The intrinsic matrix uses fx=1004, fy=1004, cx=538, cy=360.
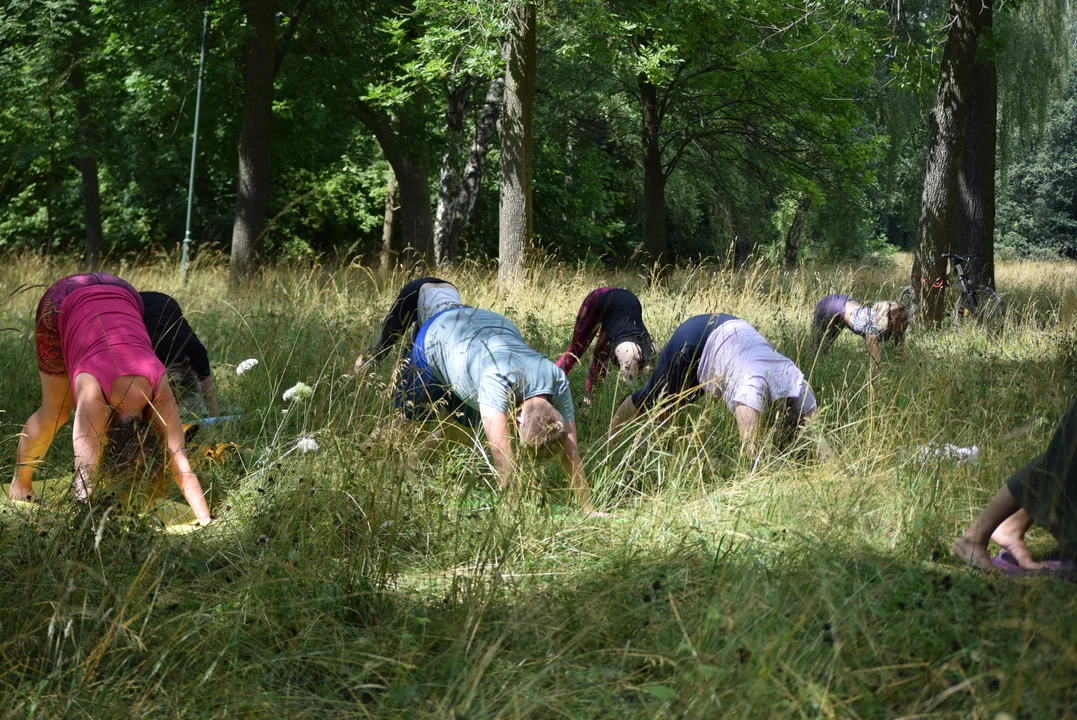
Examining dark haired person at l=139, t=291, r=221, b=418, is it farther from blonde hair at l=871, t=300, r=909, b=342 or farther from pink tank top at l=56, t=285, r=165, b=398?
blonde hair at l=871, t=300, r=909, b=342

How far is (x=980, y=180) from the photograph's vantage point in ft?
39.7

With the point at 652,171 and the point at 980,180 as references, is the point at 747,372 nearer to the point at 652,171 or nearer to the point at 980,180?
the point at 980,180

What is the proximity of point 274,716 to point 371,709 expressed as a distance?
0.86 ft

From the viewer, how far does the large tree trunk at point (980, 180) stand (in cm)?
1194

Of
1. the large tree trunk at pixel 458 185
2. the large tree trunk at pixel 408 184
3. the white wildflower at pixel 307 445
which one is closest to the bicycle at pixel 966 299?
the white wildflower at pixel 307 445

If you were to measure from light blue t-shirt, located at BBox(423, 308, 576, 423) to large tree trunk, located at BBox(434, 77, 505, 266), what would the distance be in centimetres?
1388

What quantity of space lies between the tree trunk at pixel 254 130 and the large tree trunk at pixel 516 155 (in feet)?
10.2

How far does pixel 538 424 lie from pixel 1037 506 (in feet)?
5.80

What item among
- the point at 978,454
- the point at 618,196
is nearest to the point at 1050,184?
the point at 618,196

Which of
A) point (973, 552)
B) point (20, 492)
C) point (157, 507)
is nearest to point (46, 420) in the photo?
point (20, 492)

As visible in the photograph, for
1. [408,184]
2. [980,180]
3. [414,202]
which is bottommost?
[414,202]

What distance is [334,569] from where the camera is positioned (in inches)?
134

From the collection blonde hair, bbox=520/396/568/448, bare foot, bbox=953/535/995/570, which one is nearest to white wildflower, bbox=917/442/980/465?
bare foot, bbox=953/535/995/570

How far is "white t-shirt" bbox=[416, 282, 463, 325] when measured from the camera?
498 cm
